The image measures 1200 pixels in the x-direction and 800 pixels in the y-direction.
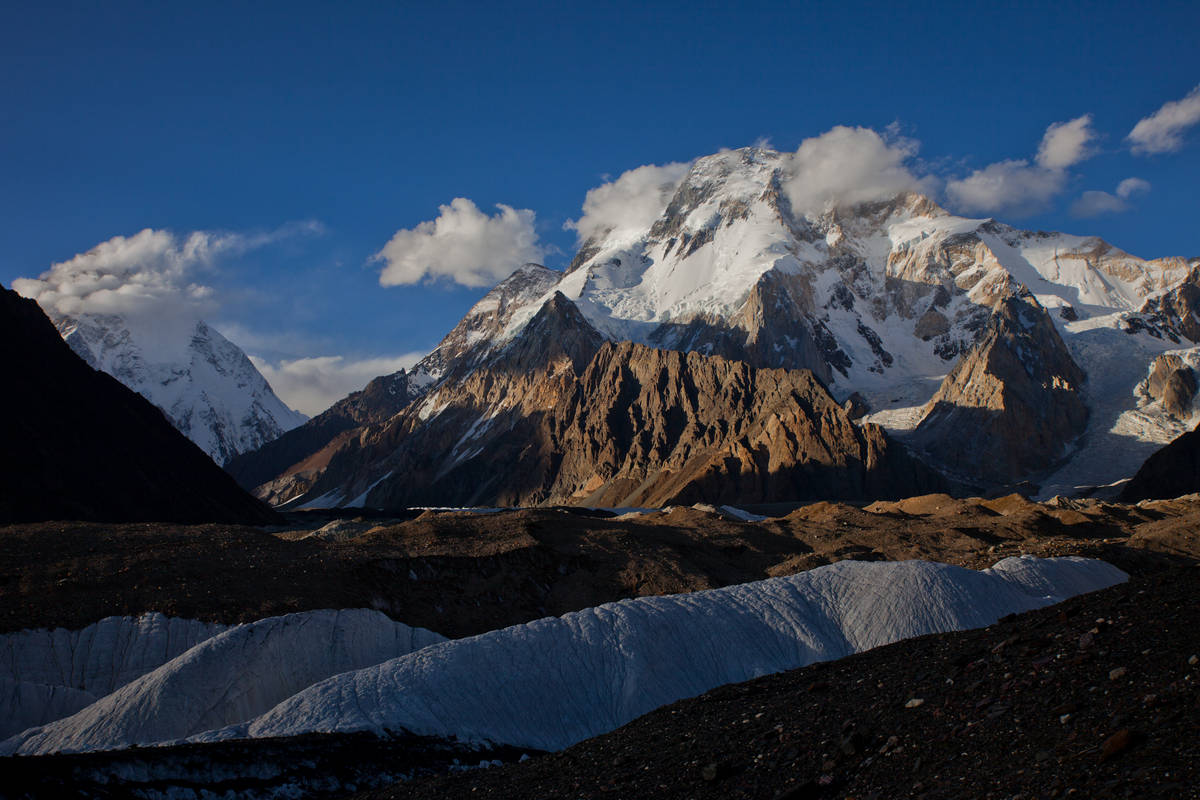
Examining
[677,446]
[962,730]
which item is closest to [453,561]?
[962,730]

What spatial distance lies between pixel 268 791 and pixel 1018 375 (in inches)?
8146

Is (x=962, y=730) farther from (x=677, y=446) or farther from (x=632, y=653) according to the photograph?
(x=677, y=446)

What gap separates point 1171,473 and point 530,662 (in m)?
125

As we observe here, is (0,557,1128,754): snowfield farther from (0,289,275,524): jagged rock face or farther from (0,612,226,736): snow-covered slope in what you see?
(0,289,275,524): jagged rock face

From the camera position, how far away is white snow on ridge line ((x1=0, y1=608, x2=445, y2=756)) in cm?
1819

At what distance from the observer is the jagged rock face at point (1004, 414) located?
177m

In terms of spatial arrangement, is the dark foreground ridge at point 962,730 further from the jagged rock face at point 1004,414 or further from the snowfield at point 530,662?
the jagged rock face at point 1004,414

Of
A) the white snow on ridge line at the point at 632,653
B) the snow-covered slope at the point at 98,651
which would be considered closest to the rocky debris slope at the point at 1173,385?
the white snow on ridge line at the point at 632,653

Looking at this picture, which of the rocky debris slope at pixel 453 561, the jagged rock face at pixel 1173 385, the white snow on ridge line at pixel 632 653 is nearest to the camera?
the white snow on ridge line at pixel 632 653

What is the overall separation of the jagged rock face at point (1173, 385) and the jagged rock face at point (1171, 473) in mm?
66208

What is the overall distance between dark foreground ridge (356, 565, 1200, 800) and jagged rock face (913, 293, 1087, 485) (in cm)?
17350

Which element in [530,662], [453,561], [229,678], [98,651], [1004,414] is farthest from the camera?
[1004,414]

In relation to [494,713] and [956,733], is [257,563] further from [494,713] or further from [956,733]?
[956,733]

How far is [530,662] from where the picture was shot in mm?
19766
